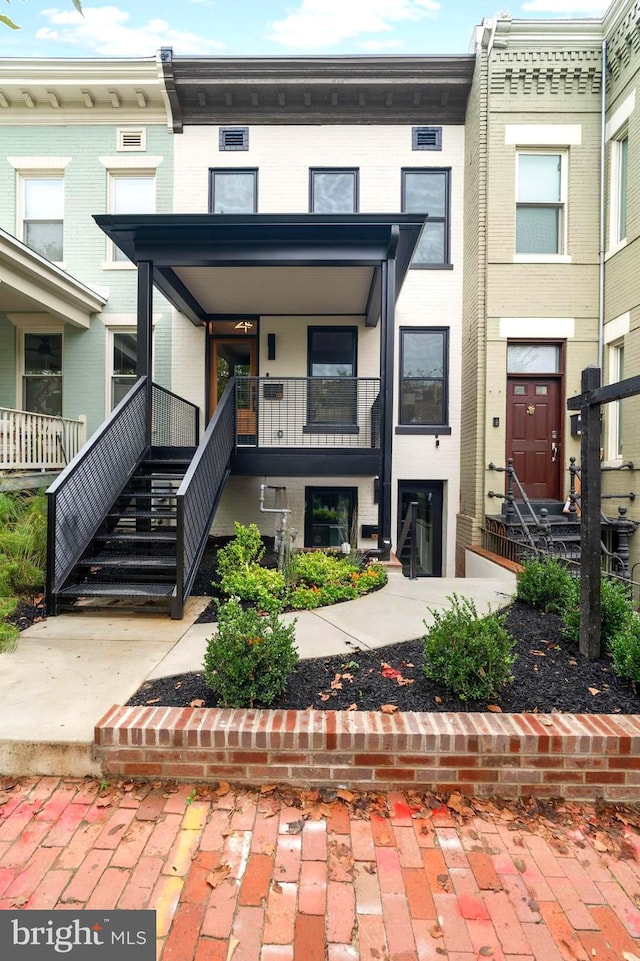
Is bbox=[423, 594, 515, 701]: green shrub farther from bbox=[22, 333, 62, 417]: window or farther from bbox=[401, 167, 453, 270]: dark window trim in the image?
bbox=[22, 333, 62, 417]: window

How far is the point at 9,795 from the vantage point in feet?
7.22

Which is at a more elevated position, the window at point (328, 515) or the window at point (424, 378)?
the window at point (424, 378)

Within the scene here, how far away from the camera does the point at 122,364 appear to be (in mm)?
8789

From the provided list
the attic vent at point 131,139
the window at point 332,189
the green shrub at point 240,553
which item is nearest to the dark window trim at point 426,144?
the window at point 332,189

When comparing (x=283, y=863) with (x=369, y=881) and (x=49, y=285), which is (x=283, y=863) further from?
(x=49, y=285)

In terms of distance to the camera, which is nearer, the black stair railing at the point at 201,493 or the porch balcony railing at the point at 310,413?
the black stair railing at the point at 201,493

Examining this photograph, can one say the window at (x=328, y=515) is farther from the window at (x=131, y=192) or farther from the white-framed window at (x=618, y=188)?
the white-framed window at (x=618, y=188)

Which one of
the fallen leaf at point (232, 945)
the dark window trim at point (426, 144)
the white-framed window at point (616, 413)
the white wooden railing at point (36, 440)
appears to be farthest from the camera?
the dark window trim at point (426, 144)

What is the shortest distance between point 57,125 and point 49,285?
3848 millimetres

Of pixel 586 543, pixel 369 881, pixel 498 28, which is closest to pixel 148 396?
pixel 586 543

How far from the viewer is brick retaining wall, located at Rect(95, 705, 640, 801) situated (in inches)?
88.2

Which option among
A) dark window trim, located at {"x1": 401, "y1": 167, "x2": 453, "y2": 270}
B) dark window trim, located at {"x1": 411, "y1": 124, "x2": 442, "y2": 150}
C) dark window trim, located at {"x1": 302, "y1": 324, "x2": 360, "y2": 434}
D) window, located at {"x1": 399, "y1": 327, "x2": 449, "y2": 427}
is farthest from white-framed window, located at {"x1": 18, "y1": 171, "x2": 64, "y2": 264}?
window, located at {"x1": 399, "y1": 327, "x2": 449, "y2": 427}

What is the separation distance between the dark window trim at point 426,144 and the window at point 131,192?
16.0 feet

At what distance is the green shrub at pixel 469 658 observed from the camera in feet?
8.52
